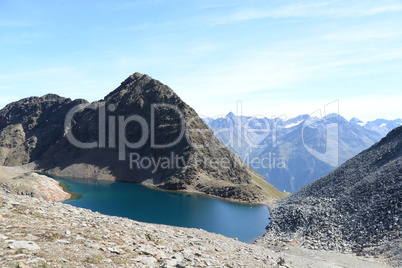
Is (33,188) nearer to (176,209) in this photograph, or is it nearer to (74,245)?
(176,209)

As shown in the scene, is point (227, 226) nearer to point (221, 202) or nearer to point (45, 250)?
point (221, 202)

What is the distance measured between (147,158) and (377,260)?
4701 inches

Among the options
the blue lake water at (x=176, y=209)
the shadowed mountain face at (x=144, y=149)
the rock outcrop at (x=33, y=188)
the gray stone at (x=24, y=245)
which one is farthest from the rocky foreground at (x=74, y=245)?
the shadowed mountain face at (x=144, y=149)

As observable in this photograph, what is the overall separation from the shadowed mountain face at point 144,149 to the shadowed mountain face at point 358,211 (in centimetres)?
3803

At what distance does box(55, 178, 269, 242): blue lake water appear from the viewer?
67.4m

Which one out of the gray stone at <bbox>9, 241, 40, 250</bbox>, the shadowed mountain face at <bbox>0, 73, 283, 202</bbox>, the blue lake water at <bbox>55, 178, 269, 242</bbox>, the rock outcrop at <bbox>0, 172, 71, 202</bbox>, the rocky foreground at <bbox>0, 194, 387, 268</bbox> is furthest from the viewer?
the shadowed mountain face at <bbox>0, 73, 283, 202</bbox>

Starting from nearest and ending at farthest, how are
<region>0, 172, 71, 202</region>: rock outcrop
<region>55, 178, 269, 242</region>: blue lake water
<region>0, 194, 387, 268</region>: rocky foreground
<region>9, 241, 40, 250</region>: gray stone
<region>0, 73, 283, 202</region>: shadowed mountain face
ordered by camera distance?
<region>0, 194, 387, 268</region>: rocky foreground < <region>9, 241, 40, 250</region>: gray stone < <region>55, 178, 269, 242</region>: blue lake water < <region>0, 172, 71, 202</region>: rock outcrop < <region>0, 73, 283, 202</region>: shadowed mountain face

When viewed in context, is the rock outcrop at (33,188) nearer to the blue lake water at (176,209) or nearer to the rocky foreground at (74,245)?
the blue lake water at (176,209)

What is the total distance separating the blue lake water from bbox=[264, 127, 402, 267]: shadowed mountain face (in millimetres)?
7722

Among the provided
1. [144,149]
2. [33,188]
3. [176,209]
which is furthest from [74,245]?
[144,149]

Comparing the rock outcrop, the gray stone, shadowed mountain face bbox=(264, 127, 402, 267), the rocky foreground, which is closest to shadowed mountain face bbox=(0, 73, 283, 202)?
shadowed mountain face bbox=(264, 127, 402, 267)

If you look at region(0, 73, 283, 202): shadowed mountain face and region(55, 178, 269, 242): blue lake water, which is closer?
region(55, 178, 269, 242): blue lake water

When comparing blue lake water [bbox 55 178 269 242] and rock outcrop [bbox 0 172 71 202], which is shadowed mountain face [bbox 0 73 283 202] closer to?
blue lake water [bbox 55 178 269 242]

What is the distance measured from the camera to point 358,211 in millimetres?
53469
